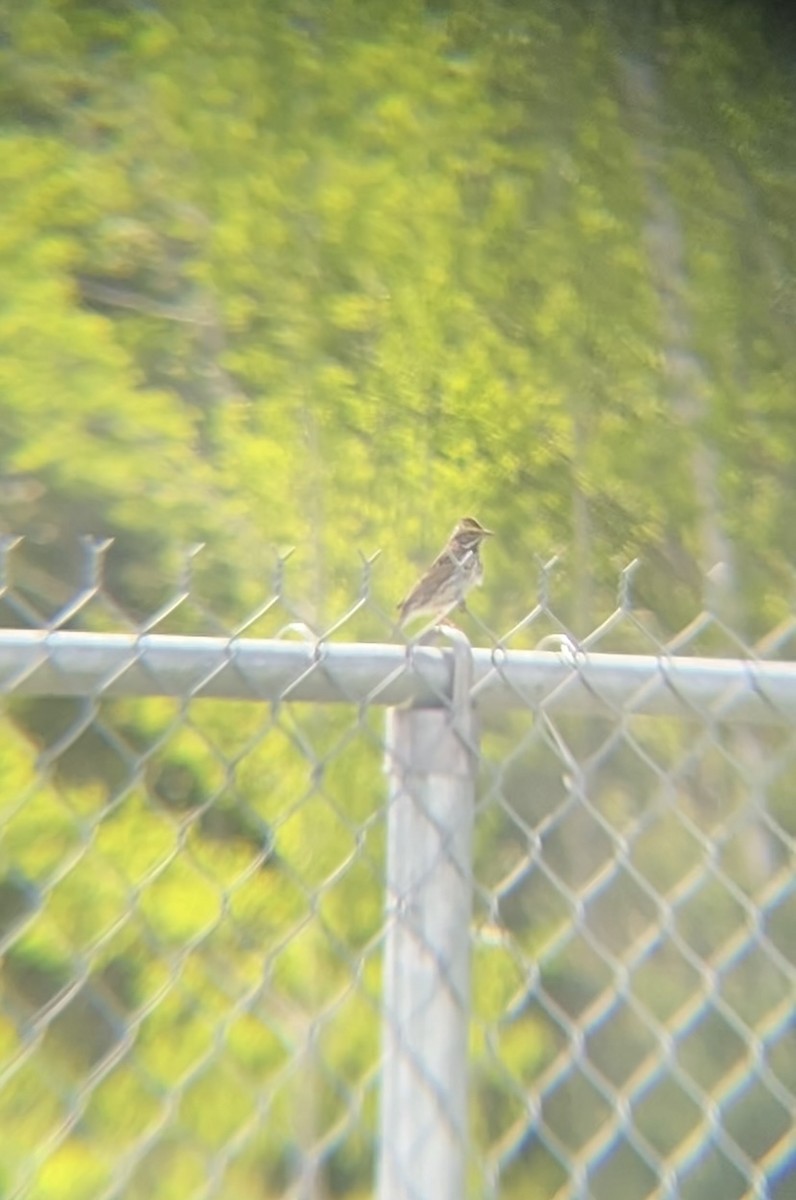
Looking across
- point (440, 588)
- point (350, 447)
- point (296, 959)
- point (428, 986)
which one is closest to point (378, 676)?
point (428, 986)

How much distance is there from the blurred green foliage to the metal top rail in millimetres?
782

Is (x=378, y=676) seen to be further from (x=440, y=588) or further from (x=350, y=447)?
(x=350, y=447)

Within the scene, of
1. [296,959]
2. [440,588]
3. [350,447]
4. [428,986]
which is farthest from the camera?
[350,447]

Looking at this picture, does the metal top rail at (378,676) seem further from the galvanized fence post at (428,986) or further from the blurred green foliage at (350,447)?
the blurred green foliage at (350,447)

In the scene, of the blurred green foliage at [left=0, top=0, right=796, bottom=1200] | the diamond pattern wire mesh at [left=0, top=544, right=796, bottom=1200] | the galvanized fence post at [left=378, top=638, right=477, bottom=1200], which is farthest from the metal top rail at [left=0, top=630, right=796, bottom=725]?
the blurred green foliage at [left=0, top=0, right=796, bottom=1200]

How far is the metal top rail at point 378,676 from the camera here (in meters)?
0.69

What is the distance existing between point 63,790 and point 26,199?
2.85ft

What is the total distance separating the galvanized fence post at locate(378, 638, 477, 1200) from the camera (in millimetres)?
707

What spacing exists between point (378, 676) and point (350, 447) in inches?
50.0

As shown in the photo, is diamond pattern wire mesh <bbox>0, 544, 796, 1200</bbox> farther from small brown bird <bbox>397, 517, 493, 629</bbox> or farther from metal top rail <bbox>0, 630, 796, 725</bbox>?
metal top rail <bbox>0, 630, 796, 725</bbox>

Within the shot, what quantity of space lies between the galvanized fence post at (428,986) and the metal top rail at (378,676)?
0.05m

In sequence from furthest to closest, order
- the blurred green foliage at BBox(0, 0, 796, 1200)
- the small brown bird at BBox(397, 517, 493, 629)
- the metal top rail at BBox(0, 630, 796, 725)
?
the blurred green foliage at BBox(0, 0, 796, 1200)
the small brown bird at BBox(397, 517, 493, 629)
the metal top rail at BBox(0, 630, 796, 725)

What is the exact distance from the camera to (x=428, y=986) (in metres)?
0.71

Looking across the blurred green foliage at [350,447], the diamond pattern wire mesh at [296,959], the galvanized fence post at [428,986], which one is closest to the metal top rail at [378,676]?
the galvanized fence post at [428,986]
